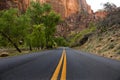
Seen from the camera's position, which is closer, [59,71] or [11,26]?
[59,71]

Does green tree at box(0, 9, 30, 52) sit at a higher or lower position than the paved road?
higher

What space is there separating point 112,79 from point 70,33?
185m

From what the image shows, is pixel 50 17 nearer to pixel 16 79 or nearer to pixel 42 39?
pixel 42 39

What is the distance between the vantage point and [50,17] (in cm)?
7594

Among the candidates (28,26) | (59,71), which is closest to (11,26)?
(28,26)

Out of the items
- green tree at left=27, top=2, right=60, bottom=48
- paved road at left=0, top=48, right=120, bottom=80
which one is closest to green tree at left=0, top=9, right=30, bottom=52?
green tree at left=27, top=2, right=60, bottom=48

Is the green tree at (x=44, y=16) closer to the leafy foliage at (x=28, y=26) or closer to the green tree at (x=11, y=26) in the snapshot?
the leafy foliage at (x=28, y=26)

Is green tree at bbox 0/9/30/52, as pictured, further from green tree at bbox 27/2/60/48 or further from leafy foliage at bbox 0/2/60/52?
green tree at bbox 27/2/60/48

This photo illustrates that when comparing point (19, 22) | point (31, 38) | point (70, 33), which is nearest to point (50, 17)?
Result: point (31, 38)

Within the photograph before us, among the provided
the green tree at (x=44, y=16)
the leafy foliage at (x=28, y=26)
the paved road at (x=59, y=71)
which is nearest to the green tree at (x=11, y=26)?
the leafy foliage at (x=28, y=26)

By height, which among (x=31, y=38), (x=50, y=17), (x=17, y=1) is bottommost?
(x=31, y=38)

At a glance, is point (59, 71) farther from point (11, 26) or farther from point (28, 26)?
point (28, 26)

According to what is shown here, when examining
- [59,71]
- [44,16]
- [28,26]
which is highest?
[44,16]

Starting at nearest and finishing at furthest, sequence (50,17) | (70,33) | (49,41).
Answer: (50,17)
(49,41)
(70,33)
